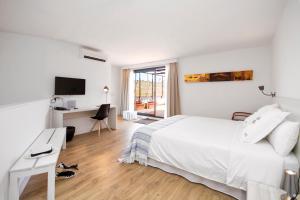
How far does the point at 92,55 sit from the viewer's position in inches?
159

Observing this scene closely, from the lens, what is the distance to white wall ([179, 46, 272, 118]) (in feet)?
11.9

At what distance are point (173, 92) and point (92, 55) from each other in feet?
9.51

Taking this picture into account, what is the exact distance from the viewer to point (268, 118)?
67.4 inches

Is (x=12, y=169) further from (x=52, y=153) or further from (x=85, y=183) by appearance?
(x=85, y=183)

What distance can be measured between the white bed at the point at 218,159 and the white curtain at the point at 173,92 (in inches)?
108

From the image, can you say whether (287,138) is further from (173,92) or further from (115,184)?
(173,92)

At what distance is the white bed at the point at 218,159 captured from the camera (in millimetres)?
1356

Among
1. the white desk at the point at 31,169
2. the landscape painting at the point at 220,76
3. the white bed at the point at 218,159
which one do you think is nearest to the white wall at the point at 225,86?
the landscape painting at the point at 220,76

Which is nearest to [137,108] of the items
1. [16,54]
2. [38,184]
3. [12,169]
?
[16,54]

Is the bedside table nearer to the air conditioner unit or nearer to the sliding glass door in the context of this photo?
the air conditioner unit

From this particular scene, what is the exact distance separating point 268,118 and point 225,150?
0.70 meters

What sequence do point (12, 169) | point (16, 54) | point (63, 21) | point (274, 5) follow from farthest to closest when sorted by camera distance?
point (16, 54) → point (63, 21) → point (274, 5) → point (12, 169)

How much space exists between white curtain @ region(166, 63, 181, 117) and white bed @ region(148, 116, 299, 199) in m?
2.73

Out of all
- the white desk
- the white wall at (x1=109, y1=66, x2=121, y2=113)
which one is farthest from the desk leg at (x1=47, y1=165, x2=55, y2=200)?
the white wall at (x1=109, y1=66, x2=121, y2=113)
